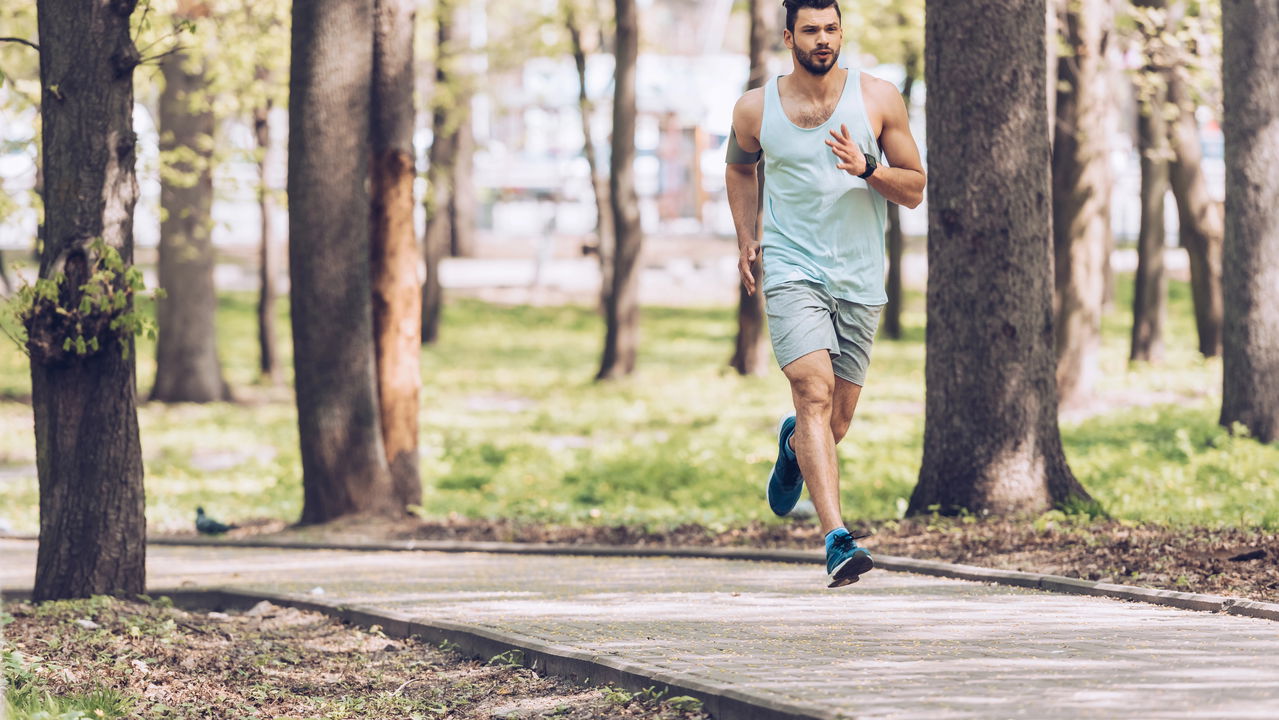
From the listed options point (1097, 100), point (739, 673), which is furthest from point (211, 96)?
point (739, 673)

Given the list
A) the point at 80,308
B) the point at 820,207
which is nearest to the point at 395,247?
the point at 80,308

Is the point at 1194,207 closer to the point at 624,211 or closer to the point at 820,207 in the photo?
the point at 624,211

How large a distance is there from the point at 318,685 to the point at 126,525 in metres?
2.45

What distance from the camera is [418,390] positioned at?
1330cm

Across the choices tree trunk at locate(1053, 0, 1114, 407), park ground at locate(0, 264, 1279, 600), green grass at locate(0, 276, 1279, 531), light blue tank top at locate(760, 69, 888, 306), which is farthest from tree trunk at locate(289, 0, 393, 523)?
tree trunk at locate(1053, 0, 1114, 407)

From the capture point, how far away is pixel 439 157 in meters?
31.8

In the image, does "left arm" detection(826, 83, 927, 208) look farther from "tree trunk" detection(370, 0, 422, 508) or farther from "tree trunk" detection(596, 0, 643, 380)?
"tree trunk" detection(596, 0, 643, 380)

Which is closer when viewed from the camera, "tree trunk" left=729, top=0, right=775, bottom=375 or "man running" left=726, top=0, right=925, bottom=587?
"man running" left=726, top=0, right=925, bottom=587

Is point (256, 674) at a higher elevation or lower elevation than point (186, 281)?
lower

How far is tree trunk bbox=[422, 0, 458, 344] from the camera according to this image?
Answer: 30453mm

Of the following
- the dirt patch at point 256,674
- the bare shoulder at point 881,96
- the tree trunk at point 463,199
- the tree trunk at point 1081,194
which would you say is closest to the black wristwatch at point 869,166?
the bare shoulder at point 881,96

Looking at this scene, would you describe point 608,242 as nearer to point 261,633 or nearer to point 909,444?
point 909,444

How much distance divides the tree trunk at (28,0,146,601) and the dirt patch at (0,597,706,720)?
0.38 m

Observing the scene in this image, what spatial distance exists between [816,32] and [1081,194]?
12056 mm
